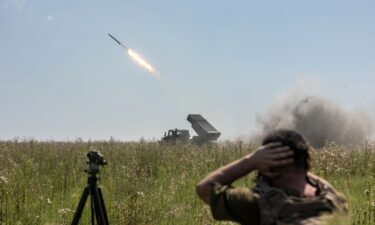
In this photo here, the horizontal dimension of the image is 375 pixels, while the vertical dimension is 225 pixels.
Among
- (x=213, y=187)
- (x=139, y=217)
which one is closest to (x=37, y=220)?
(x=139, y=217)

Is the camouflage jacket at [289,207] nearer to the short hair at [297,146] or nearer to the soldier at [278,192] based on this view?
the soldier at [278,192]

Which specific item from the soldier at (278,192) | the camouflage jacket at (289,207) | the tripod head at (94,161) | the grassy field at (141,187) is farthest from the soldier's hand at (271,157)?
the grassy field at (141,187)

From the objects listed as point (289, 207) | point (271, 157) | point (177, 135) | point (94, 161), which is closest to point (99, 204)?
point (94, 161)

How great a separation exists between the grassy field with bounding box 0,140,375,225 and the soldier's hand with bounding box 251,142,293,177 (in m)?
3.45

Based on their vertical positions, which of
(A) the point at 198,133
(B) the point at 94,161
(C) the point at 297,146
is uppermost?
(A) the point at 198,133

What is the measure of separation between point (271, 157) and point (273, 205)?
30 centimetres

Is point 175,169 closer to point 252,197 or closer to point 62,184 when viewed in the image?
point 62,184

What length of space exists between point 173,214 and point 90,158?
11.9 feet

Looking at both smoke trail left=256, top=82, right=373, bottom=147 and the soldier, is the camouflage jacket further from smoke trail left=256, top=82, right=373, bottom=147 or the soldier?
smoke trail left=256, top=82, right=373, bottom=147

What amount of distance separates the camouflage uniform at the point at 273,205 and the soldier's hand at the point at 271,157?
10 cm

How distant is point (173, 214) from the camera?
8242mm

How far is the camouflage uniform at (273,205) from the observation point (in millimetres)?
3096

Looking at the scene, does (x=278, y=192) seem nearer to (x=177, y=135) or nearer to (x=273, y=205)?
(x=273, y=205)

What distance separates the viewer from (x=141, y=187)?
386 inches
